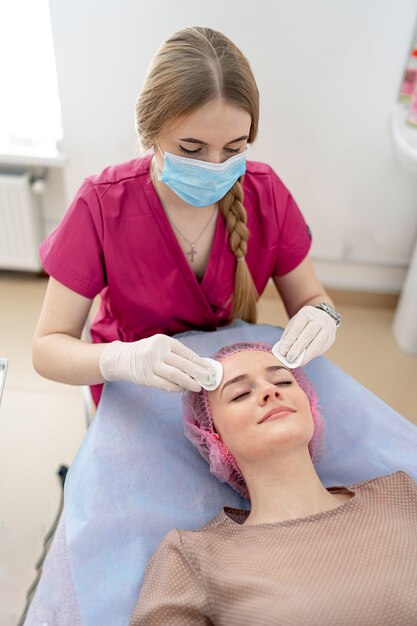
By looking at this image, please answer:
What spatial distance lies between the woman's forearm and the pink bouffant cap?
0.22 metres

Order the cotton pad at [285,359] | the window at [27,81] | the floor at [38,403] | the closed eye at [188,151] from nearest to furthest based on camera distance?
the closed eye at [188,151] → the cotton pad at [285,359] → the floor at [38,403] → the window at [27,81]

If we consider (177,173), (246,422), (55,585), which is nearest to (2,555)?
(55,585)

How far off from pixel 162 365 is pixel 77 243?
1.20ft

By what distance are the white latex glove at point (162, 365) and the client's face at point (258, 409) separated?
0.06m

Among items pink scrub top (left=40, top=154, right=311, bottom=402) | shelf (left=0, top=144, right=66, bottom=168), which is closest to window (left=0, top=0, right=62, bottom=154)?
shelf (left=0, top=144, right=66, bottom=168)

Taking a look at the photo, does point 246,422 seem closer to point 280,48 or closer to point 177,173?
point 177,173

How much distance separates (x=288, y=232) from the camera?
4.73 ft

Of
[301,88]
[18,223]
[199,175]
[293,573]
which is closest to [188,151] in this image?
[199,175]

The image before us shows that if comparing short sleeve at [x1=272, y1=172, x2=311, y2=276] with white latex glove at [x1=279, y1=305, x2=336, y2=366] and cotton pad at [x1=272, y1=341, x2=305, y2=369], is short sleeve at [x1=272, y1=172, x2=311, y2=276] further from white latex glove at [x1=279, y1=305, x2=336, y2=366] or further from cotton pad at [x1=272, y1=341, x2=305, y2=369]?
cotton pad at [x1=272, y1=341, x2=305, y2=369]

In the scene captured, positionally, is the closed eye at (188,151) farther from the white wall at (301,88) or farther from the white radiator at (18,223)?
the white radiator at (18,223)

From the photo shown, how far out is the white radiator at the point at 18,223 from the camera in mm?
2305

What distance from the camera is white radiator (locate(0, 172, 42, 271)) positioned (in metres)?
2.30

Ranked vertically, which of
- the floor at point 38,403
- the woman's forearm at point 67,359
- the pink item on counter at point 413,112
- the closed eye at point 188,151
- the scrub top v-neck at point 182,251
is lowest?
the floor at point 38,403

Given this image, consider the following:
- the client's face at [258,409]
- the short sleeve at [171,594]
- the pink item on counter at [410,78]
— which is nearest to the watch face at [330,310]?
the client's face at [258,409]
